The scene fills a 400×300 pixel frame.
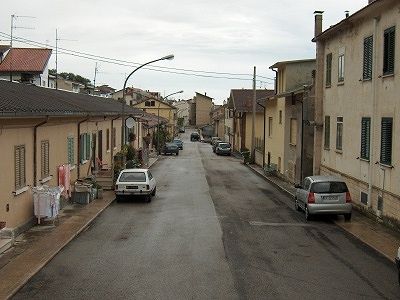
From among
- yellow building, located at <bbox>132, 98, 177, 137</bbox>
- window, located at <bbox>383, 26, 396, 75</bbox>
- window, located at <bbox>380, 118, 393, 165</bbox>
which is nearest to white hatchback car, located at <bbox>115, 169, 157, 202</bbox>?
window, located at <bbox>380, 118, 393, 165</bbox>

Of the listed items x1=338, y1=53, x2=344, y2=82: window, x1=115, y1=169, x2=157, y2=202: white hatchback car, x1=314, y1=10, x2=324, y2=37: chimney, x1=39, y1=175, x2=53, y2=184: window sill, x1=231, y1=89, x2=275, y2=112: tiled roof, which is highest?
x1=314, y1=10, x2=324, y2=37: chimney

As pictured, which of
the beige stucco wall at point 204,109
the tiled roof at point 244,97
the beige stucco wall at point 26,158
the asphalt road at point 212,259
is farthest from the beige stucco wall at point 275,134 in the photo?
the beige stucco wall at point 204,109

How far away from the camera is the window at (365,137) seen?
71.8ft

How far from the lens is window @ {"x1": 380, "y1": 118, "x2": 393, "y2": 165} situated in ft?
64.5

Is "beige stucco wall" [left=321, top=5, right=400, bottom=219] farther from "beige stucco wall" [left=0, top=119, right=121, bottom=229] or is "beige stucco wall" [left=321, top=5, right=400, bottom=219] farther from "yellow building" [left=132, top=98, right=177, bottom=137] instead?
"yellow building" [left=132, top=98, right=177, bottom=137]

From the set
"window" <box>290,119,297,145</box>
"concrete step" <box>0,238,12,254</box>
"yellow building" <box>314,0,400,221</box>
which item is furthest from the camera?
"window" <box>290,119,297,145</box>

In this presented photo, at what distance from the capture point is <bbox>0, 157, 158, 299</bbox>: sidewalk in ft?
40.6

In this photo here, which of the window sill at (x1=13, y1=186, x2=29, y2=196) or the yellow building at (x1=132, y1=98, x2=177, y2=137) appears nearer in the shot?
the window sill at (x1=13, y1=186, x2=29, y2=196)

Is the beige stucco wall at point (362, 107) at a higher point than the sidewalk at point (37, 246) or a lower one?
higher

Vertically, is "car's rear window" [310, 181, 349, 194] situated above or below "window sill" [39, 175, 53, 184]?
below

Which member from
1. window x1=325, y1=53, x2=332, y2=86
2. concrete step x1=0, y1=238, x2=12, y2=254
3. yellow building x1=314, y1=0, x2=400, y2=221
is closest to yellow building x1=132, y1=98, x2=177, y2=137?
window x1=325, y1=53, x2=332, y2=86

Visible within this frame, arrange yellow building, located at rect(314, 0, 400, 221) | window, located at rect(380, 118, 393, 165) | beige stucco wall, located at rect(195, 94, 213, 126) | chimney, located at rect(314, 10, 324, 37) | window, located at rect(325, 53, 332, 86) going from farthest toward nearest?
beige stucco wall, located at rect(195, 94, 213, 126), chimney, located at rect(314, 10, 324, 37), window, located at rect(325, 53, 332, 86), window, located at rect(380, 118, 393, 165), yellow building, located at rect(314, 0, 400, 221)

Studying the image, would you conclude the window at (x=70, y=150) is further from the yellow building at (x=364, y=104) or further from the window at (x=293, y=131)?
the window at (x=293, y=131)

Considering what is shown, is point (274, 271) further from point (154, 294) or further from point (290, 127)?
point (290, 127)
